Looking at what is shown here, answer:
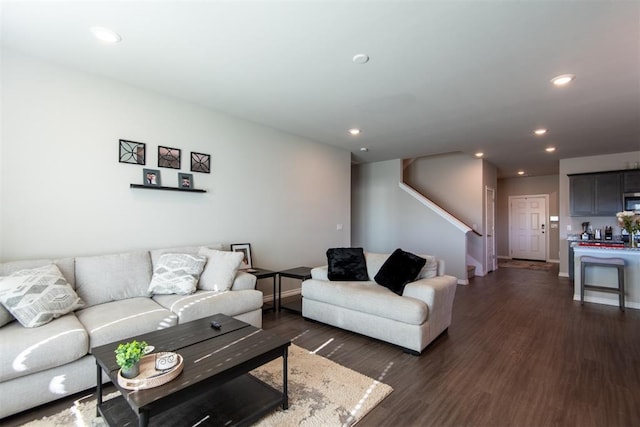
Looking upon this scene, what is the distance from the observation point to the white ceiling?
204 cm

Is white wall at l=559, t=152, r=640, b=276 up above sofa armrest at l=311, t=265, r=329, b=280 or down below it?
above

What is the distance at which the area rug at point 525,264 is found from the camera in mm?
7980

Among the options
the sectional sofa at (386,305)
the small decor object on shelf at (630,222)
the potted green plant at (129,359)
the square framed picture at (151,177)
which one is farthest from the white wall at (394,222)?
the potted green plant at (129,359)

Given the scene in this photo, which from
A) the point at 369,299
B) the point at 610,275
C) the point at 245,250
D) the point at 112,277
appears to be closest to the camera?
the point at 112,277

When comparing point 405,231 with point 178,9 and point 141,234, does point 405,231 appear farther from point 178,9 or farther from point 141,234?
point 178,9

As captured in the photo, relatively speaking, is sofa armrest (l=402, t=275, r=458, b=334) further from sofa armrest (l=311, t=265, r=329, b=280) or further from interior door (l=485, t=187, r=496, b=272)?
interior door (l=485, t=187, r=496, b=272)

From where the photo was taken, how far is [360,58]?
8.58 ft

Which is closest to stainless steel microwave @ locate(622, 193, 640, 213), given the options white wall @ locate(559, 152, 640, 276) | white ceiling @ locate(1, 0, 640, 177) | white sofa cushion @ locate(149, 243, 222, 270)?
white wall @ locate(559, 152, 640, 276)

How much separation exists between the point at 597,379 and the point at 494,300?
2424 mm

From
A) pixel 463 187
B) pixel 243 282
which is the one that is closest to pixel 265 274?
pixel 243 282

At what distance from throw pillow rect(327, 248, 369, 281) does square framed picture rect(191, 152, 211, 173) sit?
1.95m

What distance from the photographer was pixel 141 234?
10.9 feet

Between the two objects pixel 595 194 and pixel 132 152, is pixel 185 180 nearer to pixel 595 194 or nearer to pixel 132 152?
pixel 132 152

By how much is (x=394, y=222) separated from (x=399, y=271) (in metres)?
3.93
